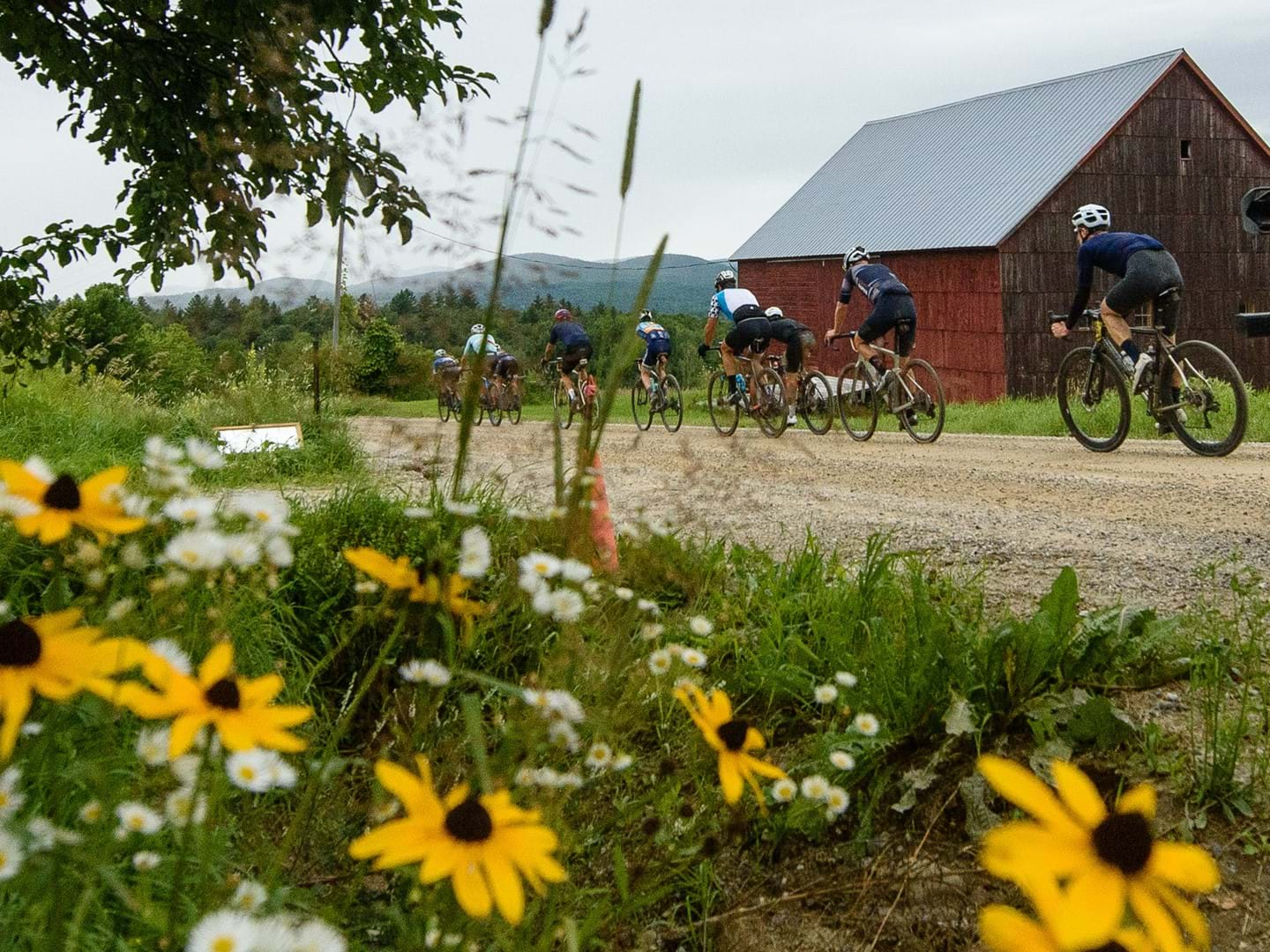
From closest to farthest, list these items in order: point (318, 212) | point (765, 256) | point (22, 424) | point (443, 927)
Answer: point (443, 927), point (318, 212), point (22, 424), point (765, 256)

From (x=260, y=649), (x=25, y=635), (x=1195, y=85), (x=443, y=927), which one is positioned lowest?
(x=260, y=649)

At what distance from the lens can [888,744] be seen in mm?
2920

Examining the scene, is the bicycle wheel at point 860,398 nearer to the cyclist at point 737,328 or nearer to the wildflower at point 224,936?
the cyclist at point 737,328

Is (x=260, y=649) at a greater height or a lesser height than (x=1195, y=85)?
lesser

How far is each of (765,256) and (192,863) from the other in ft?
111

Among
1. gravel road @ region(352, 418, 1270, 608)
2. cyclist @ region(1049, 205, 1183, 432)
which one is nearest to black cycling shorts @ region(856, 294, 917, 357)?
cyclist @ region(1049, 205, 1183, 432)

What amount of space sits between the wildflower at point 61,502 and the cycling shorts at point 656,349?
14267mm

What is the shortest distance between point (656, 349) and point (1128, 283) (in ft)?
21.9

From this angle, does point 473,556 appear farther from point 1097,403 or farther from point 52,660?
point 1097,403

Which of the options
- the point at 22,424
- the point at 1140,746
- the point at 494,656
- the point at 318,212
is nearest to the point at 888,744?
the point at 1140,746

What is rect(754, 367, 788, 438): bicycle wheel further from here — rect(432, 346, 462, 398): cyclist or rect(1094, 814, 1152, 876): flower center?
rect(1094, 814, 1152, 876): flower center

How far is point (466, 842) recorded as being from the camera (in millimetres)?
932

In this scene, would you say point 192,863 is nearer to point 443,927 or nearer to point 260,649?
point 443,927

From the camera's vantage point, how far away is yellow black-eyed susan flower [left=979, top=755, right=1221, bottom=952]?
723 millimetres
